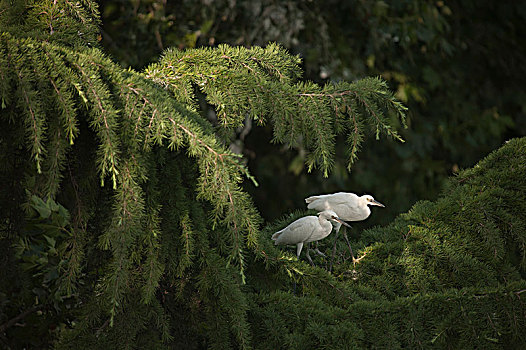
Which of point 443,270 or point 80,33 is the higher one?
point 80,33

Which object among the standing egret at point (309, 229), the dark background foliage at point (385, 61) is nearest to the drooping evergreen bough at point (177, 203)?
the standing egret at point (309, 229)

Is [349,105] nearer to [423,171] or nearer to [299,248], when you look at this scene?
[299,248]

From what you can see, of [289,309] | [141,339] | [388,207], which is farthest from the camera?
[388,207]

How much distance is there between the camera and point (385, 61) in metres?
3.03

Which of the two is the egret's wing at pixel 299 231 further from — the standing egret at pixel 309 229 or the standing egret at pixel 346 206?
the standing egret at pixel 346 206

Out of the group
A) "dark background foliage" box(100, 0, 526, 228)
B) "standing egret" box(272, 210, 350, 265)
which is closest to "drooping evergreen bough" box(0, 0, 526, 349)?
"standing egret" box(272, 210, 350, 265)

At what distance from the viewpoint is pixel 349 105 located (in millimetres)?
949

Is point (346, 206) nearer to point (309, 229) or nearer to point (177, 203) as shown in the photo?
point (309, 229)

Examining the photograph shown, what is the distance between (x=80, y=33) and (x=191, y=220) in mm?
336

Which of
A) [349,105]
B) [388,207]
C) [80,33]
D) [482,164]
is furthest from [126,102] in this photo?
[388,207]

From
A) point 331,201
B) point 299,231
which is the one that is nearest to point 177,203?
point 299,231

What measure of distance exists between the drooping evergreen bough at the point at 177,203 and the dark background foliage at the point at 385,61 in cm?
152

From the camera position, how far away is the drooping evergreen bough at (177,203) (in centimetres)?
73

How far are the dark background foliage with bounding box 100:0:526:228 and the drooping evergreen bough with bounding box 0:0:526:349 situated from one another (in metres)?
1.52
